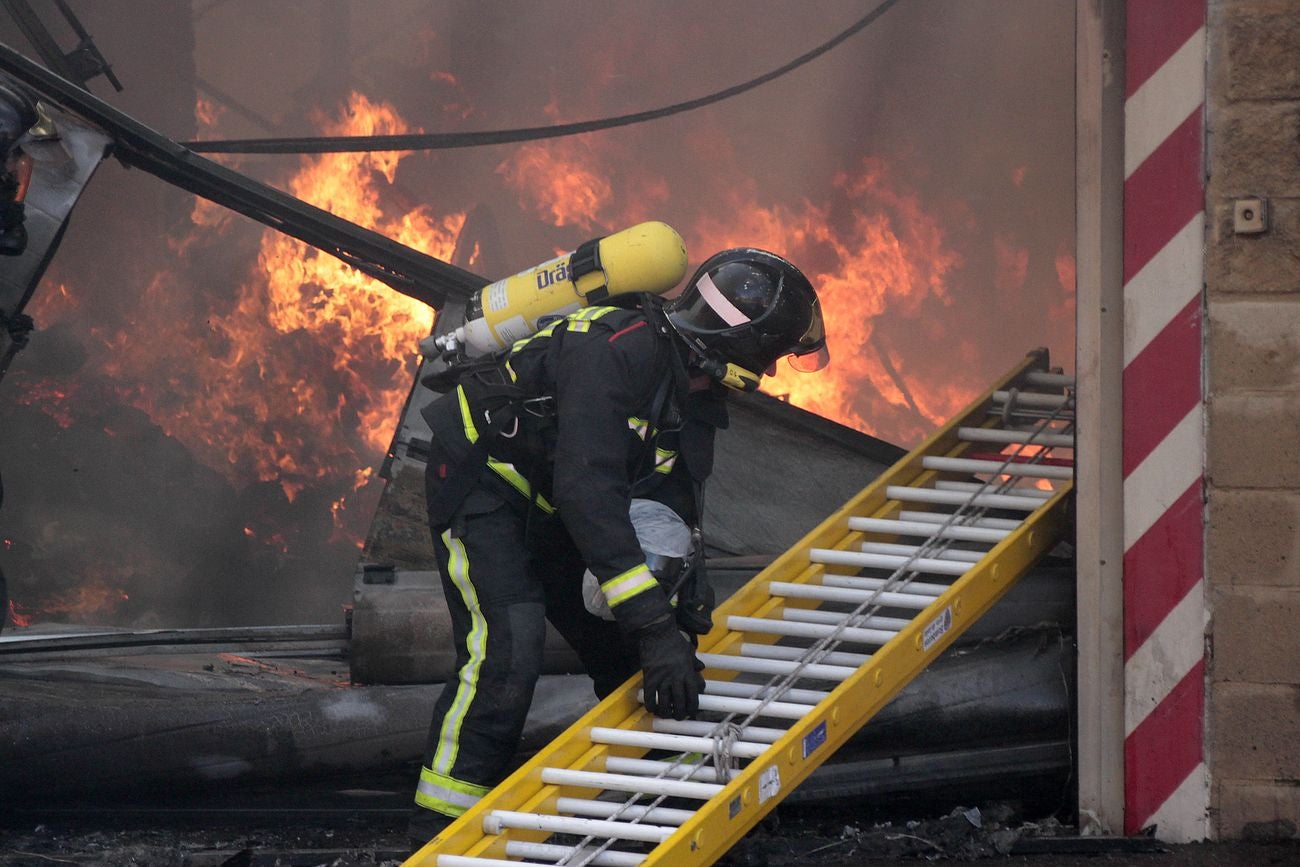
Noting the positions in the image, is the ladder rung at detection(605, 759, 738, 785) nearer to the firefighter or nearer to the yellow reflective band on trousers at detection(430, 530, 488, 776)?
the firefighter

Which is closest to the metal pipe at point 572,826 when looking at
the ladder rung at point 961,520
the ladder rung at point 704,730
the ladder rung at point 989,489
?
the ladder rung at point 704,730

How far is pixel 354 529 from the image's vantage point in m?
9.95

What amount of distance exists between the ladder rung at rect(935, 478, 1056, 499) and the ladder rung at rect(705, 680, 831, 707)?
903mm

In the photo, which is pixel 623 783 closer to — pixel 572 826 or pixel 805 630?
pixel 572 826

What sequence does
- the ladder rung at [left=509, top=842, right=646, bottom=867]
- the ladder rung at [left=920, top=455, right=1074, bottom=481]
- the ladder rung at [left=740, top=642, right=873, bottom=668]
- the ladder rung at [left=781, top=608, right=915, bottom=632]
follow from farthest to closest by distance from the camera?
the ladder rung at [left=920, top=455, right=1074, bottom=481]
the ladder rung at [left=781, top=608, right=915, bottom=632]
the ladder rung at [left=740, top=642, right=873, bottom=668]
the ladder rung at [left=509, top=842, right=646, bottom=867]

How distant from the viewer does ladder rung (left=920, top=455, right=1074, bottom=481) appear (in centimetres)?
367

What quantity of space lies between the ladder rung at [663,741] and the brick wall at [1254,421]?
3.35 feet

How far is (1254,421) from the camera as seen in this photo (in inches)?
112

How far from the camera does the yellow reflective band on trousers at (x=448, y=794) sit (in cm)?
298

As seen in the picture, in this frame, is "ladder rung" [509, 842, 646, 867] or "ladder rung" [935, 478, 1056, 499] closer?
"ladder rung" [509, 842, 646, 867]

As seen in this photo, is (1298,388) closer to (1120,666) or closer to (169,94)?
(1120,666)

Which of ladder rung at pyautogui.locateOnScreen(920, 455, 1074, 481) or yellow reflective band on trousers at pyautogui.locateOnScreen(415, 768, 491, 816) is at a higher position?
ladder rung at pyautogui.locateOnScreen(920, 455, 1074, 481)

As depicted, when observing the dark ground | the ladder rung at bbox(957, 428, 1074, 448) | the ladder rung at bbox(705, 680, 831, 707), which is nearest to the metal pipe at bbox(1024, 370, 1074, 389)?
the ladder rung at bbox(957, 428, 1074, 448)

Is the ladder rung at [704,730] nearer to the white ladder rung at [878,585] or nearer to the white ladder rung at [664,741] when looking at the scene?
the white ladder rung at [664,741]
